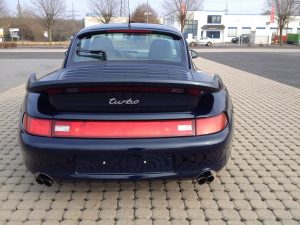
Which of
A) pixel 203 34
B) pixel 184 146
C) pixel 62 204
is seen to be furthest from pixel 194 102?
pixel 203 34

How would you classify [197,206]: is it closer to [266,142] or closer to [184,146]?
[184,146]

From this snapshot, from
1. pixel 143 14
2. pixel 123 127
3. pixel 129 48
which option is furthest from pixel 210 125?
pixel 143 14

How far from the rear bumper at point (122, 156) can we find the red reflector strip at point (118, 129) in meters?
0.04

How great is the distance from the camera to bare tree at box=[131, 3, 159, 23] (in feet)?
206

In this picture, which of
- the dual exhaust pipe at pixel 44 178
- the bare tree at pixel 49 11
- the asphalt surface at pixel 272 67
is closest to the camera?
the dual exhaust pipe at pixel 44 178

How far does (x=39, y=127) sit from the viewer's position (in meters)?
2.59

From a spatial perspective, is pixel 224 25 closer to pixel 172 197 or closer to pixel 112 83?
pixel 172 197

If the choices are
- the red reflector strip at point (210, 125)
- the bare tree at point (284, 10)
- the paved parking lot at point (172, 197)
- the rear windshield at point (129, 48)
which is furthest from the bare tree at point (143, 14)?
the red reflector strip at point (210, 125)

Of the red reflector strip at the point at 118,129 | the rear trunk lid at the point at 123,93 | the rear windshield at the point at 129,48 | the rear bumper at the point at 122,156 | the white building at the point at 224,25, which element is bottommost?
the rear bumper at the point at 122,156

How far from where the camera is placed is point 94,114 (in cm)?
258

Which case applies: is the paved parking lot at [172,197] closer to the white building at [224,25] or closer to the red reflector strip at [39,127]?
the red reflector strip at [39,127]

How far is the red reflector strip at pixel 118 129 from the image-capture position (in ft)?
8.28

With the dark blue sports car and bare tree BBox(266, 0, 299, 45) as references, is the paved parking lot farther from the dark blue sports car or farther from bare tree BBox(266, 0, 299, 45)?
bare tree BBox(266, 0, 299, 45)

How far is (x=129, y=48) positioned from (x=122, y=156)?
1.59 m
